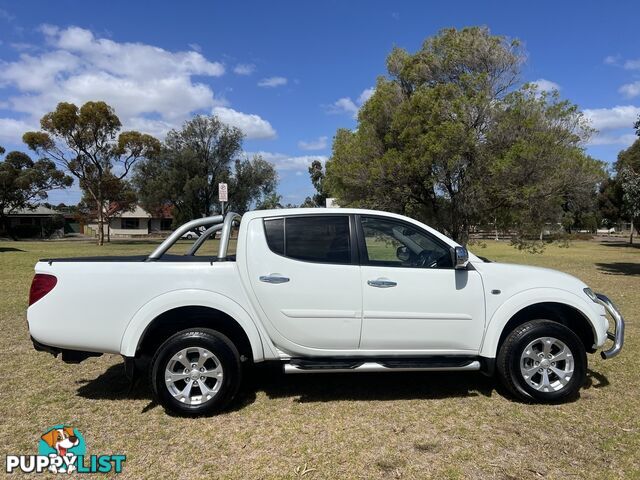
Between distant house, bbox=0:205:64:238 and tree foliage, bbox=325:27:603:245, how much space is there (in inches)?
2092

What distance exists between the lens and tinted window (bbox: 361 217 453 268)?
464 centimetres

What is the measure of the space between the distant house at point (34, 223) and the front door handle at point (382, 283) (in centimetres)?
6036

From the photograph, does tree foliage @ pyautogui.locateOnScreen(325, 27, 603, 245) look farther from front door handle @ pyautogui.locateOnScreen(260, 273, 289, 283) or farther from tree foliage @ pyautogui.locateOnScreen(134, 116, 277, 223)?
tree foliage @ pyautogui.locateOnScreen(134, 116, 277, 223)

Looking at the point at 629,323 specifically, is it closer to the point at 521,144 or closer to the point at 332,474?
the point at 521,144

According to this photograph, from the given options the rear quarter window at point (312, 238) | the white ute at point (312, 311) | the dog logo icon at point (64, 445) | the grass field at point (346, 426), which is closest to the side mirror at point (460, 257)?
the white ute at point (312, 311)

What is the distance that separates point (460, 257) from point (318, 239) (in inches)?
50.5

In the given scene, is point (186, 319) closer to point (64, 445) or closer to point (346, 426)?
point (64, 445)

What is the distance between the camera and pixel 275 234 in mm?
4594

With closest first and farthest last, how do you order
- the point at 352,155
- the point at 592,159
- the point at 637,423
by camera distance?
the point at 637,423 → the point at 592,159 → the point at 352,155

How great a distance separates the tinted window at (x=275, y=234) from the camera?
14.9 feet

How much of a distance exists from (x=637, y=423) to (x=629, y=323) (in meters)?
4.62

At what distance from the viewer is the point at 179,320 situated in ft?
14.9

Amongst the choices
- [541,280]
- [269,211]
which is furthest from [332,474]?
[541,280]

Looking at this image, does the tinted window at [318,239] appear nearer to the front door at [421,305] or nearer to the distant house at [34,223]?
the front door at [421,305]
